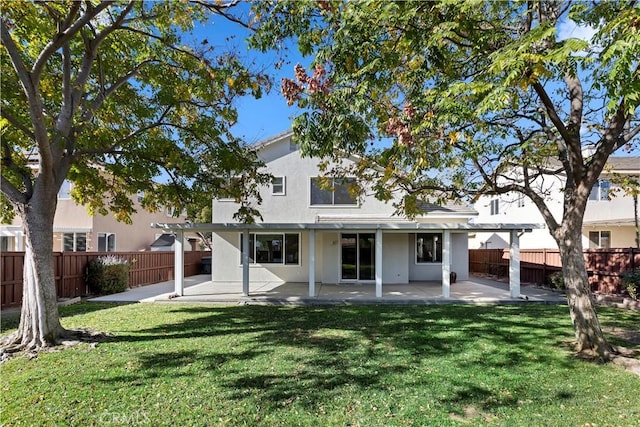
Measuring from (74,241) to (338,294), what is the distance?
49.1 ft

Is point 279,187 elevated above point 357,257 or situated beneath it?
elevated above

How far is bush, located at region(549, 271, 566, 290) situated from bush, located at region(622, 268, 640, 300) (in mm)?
2099

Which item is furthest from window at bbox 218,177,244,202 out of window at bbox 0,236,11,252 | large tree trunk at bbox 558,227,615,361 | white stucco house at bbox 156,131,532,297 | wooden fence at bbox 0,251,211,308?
window at bbox 0,236,11,252

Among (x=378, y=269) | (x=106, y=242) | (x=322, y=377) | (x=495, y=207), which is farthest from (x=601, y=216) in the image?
(x=106, y=242)

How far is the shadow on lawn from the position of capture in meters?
5.06

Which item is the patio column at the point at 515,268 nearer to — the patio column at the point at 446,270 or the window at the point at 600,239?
the patio column at the point at 446,270

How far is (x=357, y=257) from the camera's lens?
53.5 ft

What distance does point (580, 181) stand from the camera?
6422 mm

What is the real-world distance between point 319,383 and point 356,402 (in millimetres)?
755

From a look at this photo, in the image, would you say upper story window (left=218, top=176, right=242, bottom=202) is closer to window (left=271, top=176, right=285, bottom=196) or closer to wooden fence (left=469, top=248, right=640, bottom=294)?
window (left=271, top=176, right=285, bottom=196)

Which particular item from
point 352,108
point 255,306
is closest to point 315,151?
point 352,108

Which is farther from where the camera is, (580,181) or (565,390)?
(580,181)

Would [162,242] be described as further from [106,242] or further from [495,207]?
[495,207]

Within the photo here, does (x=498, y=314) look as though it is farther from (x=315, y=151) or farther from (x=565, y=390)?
(x=315, y=151)
